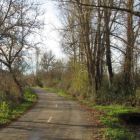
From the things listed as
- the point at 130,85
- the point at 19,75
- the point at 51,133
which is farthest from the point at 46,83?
the point at 51,133

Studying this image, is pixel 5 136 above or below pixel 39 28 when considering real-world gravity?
below

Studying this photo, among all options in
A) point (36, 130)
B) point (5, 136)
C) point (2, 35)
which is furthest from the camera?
point (2, 35)

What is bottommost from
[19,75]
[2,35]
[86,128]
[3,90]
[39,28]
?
[86,128]

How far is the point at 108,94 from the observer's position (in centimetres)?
2150

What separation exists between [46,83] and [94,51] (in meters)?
33.9

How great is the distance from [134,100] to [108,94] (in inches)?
148

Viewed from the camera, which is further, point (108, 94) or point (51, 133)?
point (108, 94)

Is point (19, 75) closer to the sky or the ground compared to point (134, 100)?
closer to the sky

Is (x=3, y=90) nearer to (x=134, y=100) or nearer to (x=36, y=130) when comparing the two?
(x=36, y=130)

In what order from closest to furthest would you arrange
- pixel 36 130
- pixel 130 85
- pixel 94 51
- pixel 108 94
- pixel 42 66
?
pixel 36 130 < pixel 130 85 < pixel 108 94 < pixel 94 51 < pixel 42 66

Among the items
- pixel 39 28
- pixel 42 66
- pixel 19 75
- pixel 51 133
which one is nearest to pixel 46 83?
pixel 42 66

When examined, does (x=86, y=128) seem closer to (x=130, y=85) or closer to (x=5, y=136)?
(x=5, y=136)

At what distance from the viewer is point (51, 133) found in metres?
8.44

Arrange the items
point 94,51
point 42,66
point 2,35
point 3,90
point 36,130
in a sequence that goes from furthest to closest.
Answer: point 42,66
point 94,51
point 3,90
point 2,35
point 36,130
